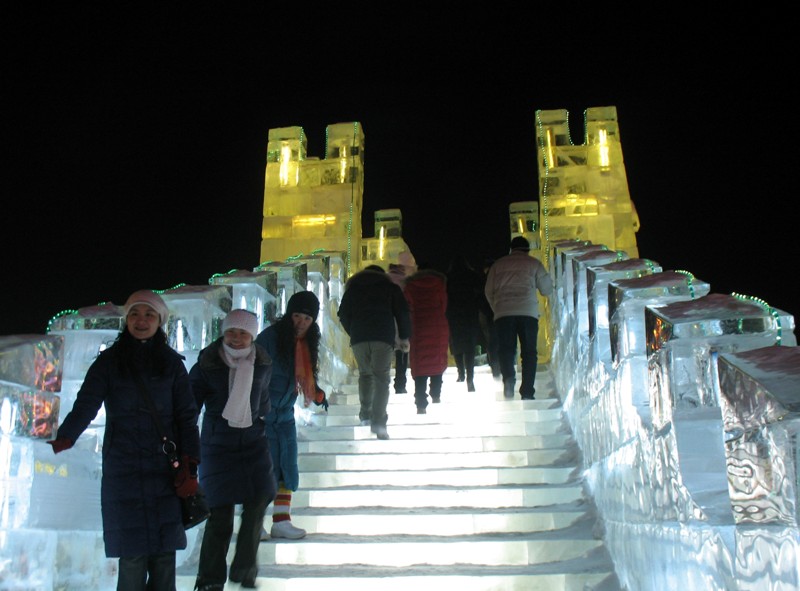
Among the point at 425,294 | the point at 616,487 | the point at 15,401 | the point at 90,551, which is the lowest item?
the point at 90,551

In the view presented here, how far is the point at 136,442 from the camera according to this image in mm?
3273

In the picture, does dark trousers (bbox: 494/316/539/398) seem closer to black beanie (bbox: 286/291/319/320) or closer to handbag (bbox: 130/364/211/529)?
black beanie (bbox: 286/291/319/320)

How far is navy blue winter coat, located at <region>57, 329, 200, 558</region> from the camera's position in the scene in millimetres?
3197

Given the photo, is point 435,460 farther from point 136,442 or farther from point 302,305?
point 136,442

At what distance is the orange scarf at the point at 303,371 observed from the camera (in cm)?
477

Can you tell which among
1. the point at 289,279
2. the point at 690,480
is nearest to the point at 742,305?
the point at 690,480

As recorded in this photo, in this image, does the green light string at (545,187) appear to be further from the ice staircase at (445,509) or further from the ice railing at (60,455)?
the ice railing at (60,455)

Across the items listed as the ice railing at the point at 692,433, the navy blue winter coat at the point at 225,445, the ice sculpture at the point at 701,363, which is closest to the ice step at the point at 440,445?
the ice railing at the point at 692,433

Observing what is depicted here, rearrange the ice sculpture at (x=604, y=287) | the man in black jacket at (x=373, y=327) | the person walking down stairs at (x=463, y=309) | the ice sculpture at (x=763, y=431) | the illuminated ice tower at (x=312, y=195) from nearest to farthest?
1. the ice sculpture at (x=763, y=431)
2. the ice sculpture at (x=604, y=287)
3. the man in black jacket at (x=373, y=327)
4. the person walking down stairs at (x=463, y=309)
5. the illuminated ice tower at (x=312, y=195)

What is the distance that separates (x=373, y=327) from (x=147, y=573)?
3.28 m

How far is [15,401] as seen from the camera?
136 inches

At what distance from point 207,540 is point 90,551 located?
59 centimetres

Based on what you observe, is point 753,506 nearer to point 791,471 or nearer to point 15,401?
point 791,471

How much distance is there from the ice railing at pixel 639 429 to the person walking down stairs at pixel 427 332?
1.42 m
